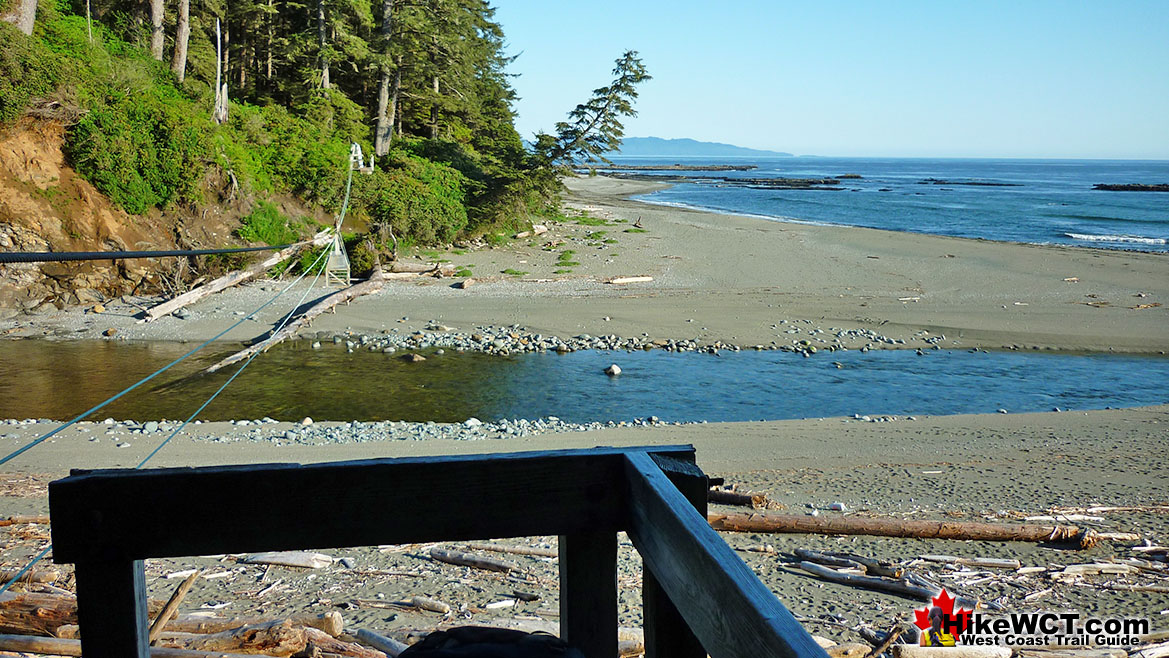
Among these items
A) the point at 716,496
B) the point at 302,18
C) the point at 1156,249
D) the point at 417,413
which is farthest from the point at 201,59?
the point at 1156,249

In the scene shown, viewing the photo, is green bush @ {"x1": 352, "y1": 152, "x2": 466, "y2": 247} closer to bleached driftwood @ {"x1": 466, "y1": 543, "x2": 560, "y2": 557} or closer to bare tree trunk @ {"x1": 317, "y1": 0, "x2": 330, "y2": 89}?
bare tree trunk @ {"x1": 317, "y1": 0, "x2": 330, "y2": 89}

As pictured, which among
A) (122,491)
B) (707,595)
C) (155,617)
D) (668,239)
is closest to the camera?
(707,595)

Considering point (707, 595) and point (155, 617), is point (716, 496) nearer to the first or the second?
point (155, 617)

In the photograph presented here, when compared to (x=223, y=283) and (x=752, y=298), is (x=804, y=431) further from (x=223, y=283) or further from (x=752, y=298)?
(x=223, y=283)

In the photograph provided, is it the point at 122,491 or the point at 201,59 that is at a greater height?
the point at 201,59

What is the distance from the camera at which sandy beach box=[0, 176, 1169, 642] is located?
5375 millimetres

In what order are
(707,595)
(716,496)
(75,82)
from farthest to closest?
(75,82)
(716,496)
(707,595)

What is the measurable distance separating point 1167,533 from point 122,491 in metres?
7.65

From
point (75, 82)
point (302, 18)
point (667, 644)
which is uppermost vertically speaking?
point (302, 18)

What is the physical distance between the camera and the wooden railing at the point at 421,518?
175 centimetres

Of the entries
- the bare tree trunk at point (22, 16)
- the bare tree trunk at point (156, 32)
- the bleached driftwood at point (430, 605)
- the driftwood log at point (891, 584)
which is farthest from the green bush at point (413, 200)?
the driftwood log at point (891, 584)

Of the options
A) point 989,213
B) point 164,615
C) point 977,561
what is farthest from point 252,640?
point 989,213

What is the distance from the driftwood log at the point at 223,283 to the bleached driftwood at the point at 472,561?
1224cm

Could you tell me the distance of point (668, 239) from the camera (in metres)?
30.8
